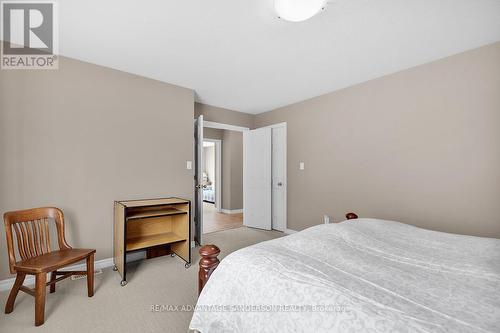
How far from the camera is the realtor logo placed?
5.68ft

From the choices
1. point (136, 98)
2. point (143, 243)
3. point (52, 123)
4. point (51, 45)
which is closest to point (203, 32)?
point (136, 98)

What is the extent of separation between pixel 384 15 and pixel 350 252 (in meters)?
1.82

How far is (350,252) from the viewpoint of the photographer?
1.33 metres

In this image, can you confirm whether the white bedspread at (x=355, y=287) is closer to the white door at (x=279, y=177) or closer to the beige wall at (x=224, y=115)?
the white door at (x=279, y=177)

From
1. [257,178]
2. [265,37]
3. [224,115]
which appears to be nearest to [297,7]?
[265,37]

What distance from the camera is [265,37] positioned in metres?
2.04

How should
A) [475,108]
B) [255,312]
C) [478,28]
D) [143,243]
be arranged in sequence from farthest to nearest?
[143,243], [475,108], [478,28], [255,312]

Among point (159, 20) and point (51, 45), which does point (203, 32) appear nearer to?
point (159, 20)

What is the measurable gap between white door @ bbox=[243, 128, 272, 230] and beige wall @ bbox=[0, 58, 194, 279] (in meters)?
1.64

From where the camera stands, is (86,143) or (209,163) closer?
(86,143)

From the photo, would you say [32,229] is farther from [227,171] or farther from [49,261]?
[227,171]

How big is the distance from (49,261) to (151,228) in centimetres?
110

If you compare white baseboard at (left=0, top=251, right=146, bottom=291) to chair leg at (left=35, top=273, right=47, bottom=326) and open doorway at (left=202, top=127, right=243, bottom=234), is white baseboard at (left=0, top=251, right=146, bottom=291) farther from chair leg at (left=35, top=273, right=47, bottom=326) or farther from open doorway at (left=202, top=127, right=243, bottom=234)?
open doorway at (left=202, top=127, right=243, bottom=234)

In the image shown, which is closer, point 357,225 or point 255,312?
point 255,312
